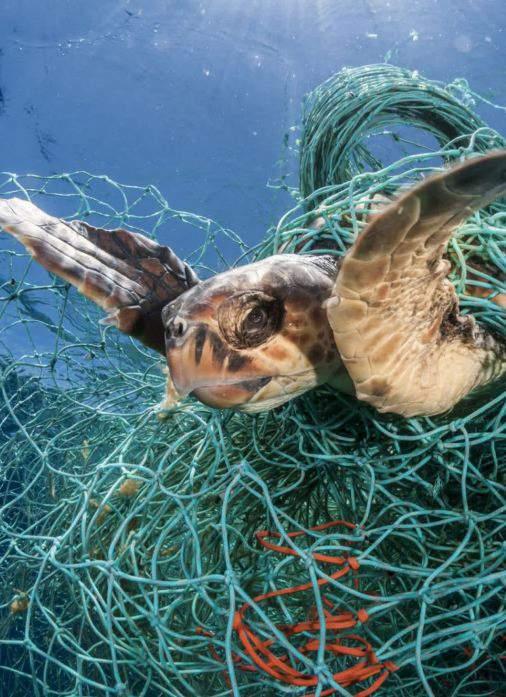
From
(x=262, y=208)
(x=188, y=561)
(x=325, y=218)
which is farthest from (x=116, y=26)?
(x=188, y=561)

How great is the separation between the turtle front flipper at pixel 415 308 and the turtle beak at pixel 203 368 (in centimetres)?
26

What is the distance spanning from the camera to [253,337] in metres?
1.19

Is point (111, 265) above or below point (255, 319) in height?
below

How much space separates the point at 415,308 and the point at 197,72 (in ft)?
20.9

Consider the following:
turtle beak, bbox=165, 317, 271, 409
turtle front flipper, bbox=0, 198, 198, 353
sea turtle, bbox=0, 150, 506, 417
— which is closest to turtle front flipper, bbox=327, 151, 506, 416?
sea turtle, bbox=0, 150, 506, 417

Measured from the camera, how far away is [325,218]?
53.6 inches

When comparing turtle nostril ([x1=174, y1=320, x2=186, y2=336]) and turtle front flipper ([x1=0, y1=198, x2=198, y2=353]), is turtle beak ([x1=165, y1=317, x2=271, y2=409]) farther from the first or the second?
turtle front flipper ([x1=0, y1=198, x2=198, y2=353])

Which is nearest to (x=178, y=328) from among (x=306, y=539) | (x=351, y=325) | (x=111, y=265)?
(x=351, y=325)

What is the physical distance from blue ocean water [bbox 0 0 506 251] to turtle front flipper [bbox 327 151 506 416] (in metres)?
5.10

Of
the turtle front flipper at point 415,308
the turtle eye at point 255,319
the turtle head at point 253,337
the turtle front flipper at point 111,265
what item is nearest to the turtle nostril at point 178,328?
the turtle head at point 253,337

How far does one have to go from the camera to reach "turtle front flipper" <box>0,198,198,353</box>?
4.98 ft

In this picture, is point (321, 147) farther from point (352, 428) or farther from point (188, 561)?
point (188, 561)

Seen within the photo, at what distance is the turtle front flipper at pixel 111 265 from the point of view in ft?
4.98

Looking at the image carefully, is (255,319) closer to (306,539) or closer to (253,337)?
(253,337)
